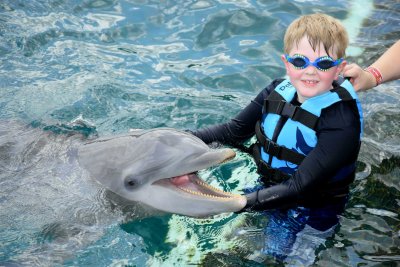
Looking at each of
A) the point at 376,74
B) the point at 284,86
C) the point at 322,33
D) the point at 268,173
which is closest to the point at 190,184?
the point at 268,173

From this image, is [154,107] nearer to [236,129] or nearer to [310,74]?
[236,129]

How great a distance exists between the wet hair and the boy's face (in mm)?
36

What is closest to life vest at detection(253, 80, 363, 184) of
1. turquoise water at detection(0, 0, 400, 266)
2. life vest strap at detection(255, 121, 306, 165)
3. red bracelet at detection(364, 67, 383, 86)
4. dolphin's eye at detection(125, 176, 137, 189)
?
life vest strap at detection(255, 121, 306, 165)

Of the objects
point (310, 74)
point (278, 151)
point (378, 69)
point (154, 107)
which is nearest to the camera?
point (310, 74)

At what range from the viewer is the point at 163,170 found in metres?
4.83

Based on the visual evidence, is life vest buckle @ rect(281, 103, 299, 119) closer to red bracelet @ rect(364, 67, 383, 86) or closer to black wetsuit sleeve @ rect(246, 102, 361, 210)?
black wetsuit sleeve @ rect(246, 102, 361, 210)

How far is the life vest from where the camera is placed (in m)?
4.88

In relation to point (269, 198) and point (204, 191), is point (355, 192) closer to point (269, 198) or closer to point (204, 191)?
point (269, 198)

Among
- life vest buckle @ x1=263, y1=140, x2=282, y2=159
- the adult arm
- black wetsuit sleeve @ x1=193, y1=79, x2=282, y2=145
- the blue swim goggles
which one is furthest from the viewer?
black wetsuit sleeve @ x1=193, y1=79, x2=282, y2=145

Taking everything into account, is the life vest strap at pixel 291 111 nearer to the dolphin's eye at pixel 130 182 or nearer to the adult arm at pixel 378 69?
the adult arm at pixel 378 69

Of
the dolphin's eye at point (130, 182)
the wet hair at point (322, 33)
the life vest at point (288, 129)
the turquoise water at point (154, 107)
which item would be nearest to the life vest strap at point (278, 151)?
the life vest at point (288, 129)

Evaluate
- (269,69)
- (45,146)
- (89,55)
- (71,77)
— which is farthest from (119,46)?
(45,146)

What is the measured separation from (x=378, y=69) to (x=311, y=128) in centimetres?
150

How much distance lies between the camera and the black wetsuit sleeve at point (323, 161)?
466 centimetres
